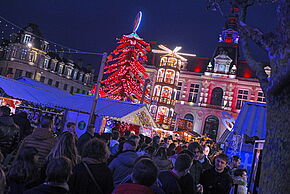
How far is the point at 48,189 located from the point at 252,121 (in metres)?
8.36

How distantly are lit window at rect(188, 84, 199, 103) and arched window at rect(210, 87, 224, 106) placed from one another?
248 cm

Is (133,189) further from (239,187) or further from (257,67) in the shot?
(239,187)

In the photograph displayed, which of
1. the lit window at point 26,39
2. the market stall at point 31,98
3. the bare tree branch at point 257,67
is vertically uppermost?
the lit window at point 26,39

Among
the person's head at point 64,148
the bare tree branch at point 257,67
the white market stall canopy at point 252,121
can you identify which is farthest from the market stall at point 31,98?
the bare tree branch at point 257,67

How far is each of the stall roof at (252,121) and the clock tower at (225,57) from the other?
31.9m

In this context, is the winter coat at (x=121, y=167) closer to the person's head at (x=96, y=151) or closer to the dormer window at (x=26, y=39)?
the person's head at (x=96, y=151)

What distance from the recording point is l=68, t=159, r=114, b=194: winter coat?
345 centimetres

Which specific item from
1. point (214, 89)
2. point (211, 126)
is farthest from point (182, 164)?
point (214, 89)

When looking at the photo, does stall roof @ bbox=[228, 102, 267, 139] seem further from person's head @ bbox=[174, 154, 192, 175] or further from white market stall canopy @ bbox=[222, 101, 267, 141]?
person's head @ bbox=[174, 154, 192, 175]

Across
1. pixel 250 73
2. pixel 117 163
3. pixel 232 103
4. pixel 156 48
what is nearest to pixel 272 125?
pixel 117 163

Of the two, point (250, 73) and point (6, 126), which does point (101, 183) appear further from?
point (250, 73)

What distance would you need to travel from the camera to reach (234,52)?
43.2 meters

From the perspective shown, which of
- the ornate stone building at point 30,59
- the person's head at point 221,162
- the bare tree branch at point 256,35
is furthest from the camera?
the ornate stone building at point 30,59

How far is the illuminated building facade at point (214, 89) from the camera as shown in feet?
134
